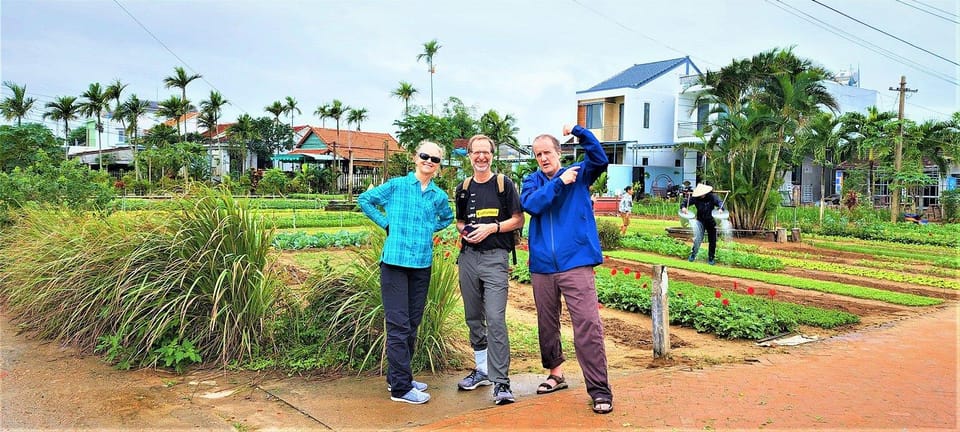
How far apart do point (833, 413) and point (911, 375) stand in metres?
1.68

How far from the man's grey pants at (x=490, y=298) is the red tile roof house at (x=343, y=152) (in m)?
40.5

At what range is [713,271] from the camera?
1283cm

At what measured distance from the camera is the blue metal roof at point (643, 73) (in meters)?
43.1

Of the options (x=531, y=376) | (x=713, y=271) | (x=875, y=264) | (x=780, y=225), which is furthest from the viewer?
(x=780, y=225)

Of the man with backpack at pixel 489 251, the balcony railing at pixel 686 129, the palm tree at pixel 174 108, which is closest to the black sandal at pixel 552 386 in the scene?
the man with backpack at pixel 489 251

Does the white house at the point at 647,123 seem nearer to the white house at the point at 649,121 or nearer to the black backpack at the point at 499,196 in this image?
the white house at the point at 649,121

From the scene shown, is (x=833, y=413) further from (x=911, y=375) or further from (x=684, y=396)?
(x=911, y=375)

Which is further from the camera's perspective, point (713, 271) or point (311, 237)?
point (311, 237)

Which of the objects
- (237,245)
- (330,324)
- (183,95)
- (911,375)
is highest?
(183,95)

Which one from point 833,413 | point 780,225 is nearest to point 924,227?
point 780,225

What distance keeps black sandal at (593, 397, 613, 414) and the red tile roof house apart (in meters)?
41.2

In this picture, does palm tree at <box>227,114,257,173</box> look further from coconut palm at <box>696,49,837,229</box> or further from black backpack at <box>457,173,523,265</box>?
black backpack at <box>457,173,523,265</box>

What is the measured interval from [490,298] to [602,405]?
41.0 inches

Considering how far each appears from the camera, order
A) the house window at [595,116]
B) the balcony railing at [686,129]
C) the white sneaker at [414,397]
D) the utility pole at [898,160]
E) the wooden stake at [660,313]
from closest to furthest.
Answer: the white sneaker at [414,397], the wooden stake at [660,313], the utility pole at [898,160], the balcony railing at [686,129], the house window at [595,116]
